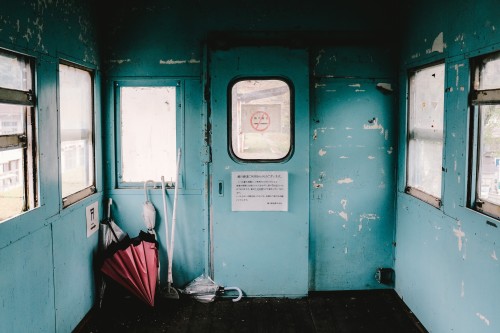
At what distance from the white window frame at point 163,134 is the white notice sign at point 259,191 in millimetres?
548

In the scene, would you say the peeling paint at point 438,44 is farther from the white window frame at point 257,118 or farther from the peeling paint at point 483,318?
the peeling paint at point 483,318

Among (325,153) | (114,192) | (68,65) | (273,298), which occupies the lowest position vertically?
(273,298)

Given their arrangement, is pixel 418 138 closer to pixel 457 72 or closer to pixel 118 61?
pixel 457 72

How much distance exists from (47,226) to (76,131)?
92 centimetres

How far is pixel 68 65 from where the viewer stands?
3.40 m

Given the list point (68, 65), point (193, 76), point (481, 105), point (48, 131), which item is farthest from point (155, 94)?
point (481, 105)

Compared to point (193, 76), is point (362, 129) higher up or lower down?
lower down

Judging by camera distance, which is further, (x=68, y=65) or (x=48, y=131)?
(x=68, y=65)

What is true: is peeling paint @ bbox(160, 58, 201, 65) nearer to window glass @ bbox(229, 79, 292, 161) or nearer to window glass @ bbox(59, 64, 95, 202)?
window glass @ bbox(229, 79, 292, 161)

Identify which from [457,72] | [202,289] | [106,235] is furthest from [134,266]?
[457,72]

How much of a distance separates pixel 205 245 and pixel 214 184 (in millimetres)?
578

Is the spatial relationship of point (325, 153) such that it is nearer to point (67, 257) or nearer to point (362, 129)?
point (362, 129)

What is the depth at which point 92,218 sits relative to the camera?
3799mm

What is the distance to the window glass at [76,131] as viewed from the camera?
336cm
